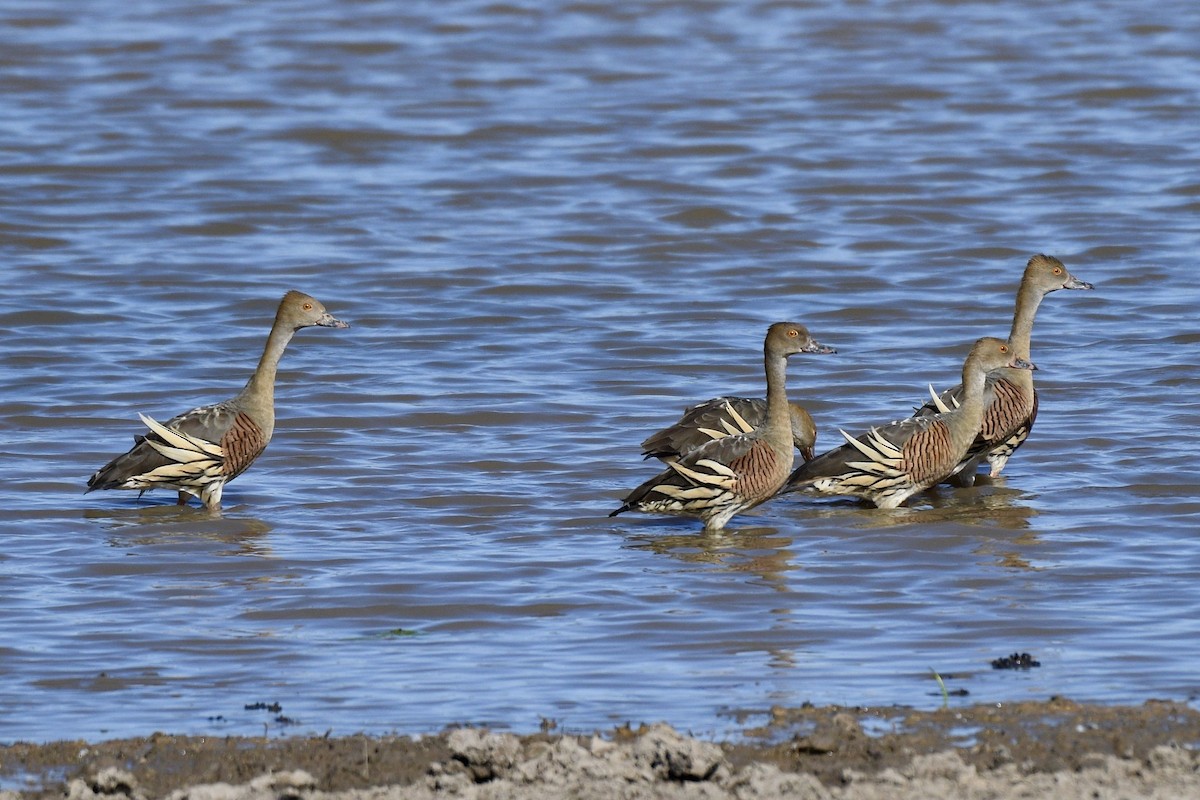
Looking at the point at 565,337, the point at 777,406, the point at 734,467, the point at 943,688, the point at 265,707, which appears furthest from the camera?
the point at 565,337

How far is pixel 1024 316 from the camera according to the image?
13602mm

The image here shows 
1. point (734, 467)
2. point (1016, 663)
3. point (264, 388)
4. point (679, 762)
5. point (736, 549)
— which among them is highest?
point (264, 388)

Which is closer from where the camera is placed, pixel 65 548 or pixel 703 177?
pixel 65 548

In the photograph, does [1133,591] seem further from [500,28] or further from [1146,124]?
[500,28]

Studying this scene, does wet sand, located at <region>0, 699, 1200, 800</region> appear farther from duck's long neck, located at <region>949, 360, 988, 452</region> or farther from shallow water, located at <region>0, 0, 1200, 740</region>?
duck's long neck, located at <region>949, 360, 988, 452</region>

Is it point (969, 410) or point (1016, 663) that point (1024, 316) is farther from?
point (1016, 663)

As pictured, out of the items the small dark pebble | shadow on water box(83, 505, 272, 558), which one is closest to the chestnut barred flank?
shadow on water box(83, 505, 272, 558)

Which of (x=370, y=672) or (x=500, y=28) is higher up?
(x=500, y=28)

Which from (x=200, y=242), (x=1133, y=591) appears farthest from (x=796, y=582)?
(x=200, y=242)

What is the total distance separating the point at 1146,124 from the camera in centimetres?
2598

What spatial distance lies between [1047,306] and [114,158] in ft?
39.2

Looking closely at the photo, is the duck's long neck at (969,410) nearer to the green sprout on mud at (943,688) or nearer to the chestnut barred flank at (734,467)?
the chestnut barred flank at (734,467)

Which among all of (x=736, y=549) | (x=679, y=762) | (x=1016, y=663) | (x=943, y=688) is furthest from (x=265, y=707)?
(x=736, y=549)

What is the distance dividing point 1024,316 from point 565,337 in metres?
4.85
